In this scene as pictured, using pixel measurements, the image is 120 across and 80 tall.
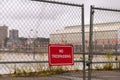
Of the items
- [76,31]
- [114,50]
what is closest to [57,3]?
[76,31]

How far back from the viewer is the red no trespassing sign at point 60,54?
718cm

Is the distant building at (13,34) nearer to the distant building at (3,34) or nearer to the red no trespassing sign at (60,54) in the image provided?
the distant building at (3,34)

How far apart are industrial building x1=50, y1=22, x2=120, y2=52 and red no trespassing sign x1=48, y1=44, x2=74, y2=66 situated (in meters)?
0.78

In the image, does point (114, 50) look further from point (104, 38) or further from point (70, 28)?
point (70, 28)

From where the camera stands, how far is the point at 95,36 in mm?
9695

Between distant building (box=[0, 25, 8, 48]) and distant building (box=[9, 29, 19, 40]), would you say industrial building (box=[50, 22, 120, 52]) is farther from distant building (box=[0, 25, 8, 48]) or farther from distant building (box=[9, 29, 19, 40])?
distant building (box=[0, 25, 8, 48])

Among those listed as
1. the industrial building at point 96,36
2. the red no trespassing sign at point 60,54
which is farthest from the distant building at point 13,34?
the industrial building at point 96,36

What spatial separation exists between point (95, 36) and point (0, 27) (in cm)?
341

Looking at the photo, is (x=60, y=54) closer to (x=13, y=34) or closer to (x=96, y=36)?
(x=13, y=34)

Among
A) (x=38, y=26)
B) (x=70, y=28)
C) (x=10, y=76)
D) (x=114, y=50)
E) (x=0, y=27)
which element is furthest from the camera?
(x=10, y=76)

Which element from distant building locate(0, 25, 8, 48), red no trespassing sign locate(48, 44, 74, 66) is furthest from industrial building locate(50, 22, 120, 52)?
distant building locate(0, 25, 8, 48)

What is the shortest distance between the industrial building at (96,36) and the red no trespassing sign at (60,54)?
777 millimetres

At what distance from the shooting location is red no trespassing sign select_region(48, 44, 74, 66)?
7.18 meters

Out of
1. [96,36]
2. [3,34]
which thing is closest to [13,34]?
[3,34]
